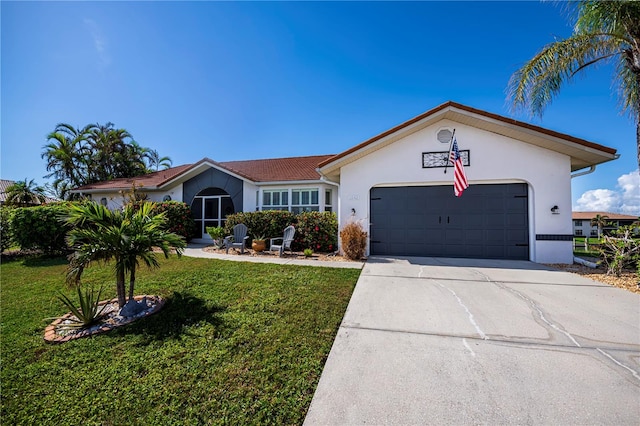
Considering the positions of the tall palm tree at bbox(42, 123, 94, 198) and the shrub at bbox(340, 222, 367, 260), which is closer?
the shrub at bbox(340, 222, 367, 260)

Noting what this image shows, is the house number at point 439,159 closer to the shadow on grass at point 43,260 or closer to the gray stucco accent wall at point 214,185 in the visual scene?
the gray stucco accent wall at point 214,185

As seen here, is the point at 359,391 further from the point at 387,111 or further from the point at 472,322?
the point at 387,111

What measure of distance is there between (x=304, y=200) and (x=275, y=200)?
157cm

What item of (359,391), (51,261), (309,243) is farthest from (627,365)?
(51,261)

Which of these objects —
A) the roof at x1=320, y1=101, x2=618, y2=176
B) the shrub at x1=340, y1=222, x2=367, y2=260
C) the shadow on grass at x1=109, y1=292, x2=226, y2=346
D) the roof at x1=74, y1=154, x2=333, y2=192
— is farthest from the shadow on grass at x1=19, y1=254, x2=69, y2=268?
the roof at x1=320, y1=101, x2=618, y2=176

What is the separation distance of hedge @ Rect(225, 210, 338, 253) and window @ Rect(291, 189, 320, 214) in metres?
1.68

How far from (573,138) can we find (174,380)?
34.8ft

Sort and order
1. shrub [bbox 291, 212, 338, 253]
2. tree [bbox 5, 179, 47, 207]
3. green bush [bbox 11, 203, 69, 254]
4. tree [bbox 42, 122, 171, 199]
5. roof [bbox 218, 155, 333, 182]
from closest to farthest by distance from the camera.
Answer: green bush [bbox 11, 203, 69, 254] < shrub [bbox 291, 212, 338, 253] < roof [bbox 218, 155, 333, 182] < tree [bbox 5, 179, 47, 207] < tree [bbox 42, 122, 171, 199]

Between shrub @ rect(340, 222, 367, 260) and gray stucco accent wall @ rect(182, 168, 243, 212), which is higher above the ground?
gray stucco accent wall @ rect(182, 168, 243, 212)

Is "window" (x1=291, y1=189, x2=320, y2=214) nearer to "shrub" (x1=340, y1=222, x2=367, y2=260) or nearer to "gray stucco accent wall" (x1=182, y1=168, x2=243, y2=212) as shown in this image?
"gray stucco accent wall" (x1=182, y1=168, x2=243, y2=212)

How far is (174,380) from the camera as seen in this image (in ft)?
7.70

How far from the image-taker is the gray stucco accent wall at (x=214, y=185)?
12.3 metres

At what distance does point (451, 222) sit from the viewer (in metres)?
8.18

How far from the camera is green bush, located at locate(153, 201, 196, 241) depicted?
1157 centimetres
